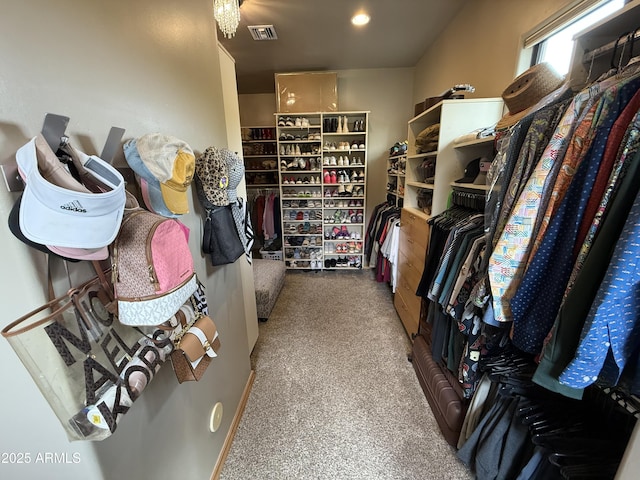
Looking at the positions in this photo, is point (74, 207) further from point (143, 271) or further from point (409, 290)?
point (409, 290)

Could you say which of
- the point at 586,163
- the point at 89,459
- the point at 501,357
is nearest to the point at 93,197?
the point at 89,459

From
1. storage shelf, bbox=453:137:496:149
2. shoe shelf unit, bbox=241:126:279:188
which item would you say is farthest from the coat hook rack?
shoe shelf unit, bbox=241:126:279:188

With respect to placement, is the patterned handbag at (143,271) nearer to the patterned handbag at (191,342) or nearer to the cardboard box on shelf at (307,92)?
the patterned handbag at (191,342)

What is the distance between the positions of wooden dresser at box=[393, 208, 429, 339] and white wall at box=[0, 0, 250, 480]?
1.49 meters

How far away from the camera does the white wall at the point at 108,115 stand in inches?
19.5

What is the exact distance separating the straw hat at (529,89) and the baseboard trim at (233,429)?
2.15 metres

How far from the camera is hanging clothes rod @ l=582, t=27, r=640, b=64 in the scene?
2.35 ft

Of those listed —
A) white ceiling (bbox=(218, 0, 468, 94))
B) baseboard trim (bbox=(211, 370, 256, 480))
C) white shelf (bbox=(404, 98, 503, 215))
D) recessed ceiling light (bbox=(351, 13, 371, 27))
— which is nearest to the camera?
baseboard trim (bbox=(211, 370, 256, 480))

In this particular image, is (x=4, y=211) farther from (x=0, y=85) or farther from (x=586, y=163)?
(x=586, y=163)

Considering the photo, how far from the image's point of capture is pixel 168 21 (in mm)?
934

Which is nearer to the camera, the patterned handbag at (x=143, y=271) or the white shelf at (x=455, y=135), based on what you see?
the patterned handbag at (x=143, y=271)

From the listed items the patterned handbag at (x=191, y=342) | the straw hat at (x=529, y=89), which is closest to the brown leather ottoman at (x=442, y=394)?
the patterned handbag at (x=191, y=342)

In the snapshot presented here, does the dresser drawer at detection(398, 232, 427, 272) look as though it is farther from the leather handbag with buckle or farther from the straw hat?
the leather handbag with buckle

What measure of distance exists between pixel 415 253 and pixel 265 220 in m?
2.35
